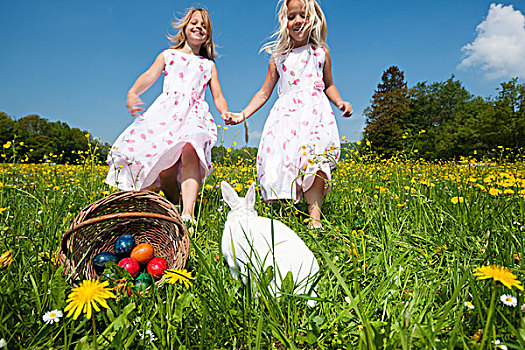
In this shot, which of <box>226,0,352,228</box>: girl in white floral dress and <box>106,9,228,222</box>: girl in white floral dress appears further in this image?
<box>106,9,228,222</box>: girl in white floral dress

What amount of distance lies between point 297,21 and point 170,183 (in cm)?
211

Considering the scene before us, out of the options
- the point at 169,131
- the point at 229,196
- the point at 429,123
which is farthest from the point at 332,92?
the point at 429,123

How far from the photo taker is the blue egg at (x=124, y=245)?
1.96m

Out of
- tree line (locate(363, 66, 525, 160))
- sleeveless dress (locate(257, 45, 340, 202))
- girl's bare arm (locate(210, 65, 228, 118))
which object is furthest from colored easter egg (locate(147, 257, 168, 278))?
tree line (locate(363, 66, 525, 160))

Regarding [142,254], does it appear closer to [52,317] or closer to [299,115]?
[52,317]

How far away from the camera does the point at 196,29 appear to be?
11.0ft

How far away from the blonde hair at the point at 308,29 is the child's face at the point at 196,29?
788mm

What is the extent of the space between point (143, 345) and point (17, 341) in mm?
452

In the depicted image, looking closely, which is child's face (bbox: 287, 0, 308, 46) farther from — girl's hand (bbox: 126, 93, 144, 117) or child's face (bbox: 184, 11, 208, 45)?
girl's hand (bbox: 126, 93, 144, 117)

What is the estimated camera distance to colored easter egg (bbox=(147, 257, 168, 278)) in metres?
1.71

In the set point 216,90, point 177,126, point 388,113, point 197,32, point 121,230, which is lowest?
point 121,230

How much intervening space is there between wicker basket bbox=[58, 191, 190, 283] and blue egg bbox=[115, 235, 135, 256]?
111mm

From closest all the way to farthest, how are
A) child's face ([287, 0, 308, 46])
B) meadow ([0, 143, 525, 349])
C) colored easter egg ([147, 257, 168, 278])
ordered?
meadow ([0, 143, 525, 349]) < colored easter egg ([147, 257, 168, 278]) < child's face ([287, 0, 308, 46])

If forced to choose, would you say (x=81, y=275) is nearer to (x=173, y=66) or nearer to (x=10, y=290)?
(x=10, y=290)
